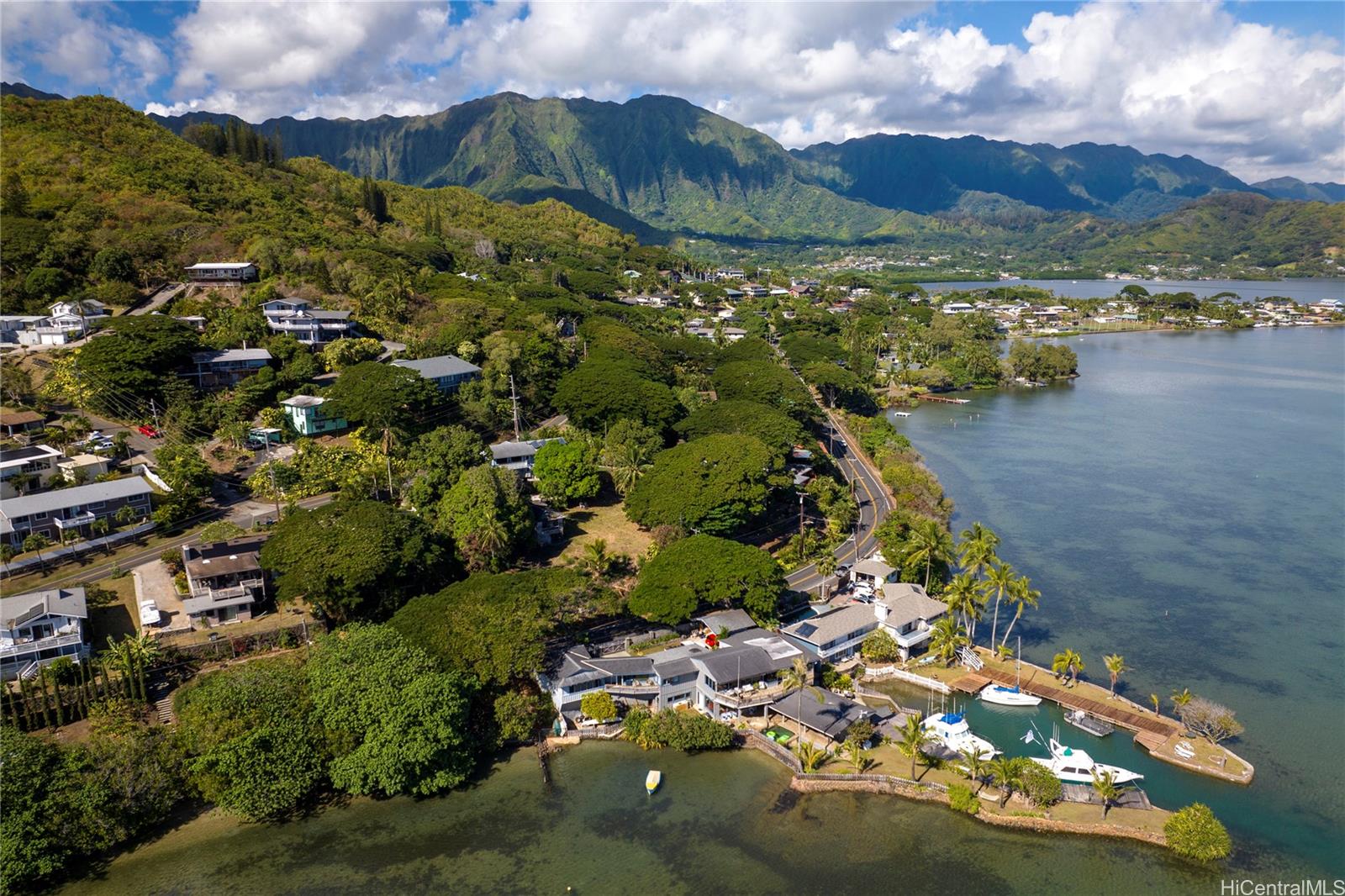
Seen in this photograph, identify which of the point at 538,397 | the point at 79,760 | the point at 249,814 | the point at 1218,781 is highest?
the point at 538,397

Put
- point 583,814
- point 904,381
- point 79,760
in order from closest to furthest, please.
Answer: point 79,760
point 583,814
point 904,381

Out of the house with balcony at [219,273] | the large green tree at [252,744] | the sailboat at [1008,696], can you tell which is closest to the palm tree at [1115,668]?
the sailboat at [1008,696]

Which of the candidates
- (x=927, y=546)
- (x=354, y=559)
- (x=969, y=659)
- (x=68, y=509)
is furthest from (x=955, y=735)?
(x=68, y=509)

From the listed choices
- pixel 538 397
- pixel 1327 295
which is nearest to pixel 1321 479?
pixel 538 397

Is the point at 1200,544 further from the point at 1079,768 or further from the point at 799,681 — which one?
the point at 799,681

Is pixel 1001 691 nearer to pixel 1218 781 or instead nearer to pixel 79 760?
pixel 1218 781

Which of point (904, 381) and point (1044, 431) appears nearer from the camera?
point (1044, 431)
